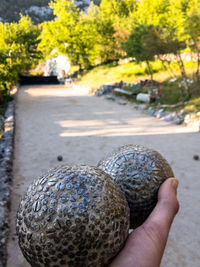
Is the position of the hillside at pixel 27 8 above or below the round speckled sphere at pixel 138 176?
above

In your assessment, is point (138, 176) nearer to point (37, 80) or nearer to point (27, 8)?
point (37, 80)

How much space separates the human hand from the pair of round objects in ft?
0.25

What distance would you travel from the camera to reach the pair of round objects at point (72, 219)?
A: 154 cm

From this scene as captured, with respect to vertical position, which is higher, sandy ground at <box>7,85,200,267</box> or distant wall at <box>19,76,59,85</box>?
distant wall at <box>19,76,59,85</box>

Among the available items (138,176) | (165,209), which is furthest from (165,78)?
(165,209)

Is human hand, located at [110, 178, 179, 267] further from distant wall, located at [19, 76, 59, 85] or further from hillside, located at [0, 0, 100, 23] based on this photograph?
distant wall, located at [19, 76, 59, 85]

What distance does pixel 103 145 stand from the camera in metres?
8.30

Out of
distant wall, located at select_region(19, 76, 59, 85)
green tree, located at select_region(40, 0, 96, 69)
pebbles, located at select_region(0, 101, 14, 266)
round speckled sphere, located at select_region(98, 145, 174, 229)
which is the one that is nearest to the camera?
round speckled sphere, located at select_region(98, 145, 174, 229)

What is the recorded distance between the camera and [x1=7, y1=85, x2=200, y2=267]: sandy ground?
12.6 feet

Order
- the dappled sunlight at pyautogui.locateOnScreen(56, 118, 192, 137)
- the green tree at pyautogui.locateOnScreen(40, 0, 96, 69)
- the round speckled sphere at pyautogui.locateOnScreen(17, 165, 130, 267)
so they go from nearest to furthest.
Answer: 1. the round speckled sphere at pyautogui.locateOnScreen(17, 165, 130, 267)
2. the dappled sunlight at pyautogui.locateOnScreen(56, 118, 192, 137)
3. the green tree at pyautogui.locateOnScreen(40, 0, 96, 69)

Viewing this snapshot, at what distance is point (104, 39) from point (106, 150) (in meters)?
31.9

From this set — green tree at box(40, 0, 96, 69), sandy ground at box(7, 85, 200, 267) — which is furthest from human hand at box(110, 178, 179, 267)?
green tree at box(40, 0, 96, 69)

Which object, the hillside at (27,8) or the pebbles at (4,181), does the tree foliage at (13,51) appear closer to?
the pebbles at (4,181)

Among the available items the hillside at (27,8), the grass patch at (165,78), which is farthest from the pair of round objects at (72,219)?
the hillside at (27,8)
